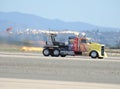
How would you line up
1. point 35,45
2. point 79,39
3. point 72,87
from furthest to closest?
point 35,45, point 79,39, point 72,87

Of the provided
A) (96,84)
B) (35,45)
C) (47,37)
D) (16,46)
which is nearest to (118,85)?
(96,84)

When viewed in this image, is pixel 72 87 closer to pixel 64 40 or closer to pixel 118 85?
pixel 118 85

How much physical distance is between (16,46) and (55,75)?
31376 mm

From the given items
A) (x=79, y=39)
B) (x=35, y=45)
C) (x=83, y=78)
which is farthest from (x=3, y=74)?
(x=35, y=45)

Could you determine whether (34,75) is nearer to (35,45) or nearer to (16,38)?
(16,38)

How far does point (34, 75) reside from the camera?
2581 centimetres

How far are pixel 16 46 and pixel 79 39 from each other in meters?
11.6

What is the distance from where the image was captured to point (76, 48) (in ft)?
157

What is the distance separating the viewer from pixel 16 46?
5722 cm

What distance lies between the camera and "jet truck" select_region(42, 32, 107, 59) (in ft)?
156

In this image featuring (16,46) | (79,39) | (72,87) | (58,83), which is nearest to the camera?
(72,87)

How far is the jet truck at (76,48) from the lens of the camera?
4753cm

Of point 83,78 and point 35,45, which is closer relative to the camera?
point 83,78

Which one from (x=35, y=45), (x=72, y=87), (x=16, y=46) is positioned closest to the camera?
(x=72, y=87)
